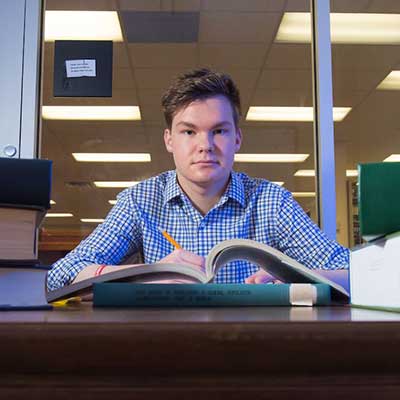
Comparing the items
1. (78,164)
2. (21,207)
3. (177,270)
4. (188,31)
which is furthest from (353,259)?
(78,164)

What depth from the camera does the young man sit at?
1415 mm

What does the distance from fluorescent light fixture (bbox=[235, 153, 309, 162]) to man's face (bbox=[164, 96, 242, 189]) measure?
4.53 meters

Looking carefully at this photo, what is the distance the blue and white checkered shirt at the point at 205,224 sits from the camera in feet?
4.68

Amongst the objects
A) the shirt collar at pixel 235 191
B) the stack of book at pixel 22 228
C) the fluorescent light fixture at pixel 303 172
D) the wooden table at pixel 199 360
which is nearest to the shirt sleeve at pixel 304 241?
the shirt collar at pixel 235 191

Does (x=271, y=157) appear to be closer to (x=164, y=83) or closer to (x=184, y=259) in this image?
(x=164, y=83)

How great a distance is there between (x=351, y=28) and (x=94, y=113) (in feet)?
7.56

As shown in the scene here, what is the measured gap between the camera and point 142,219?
147 centimetres

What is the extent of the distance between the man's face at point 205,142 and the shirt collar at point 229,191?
0.02 metres

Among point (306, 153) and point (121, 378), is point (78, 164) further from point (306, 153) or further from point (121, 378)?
point (121, 378)

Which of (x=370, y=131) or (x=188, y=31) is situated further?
(x=370, y=131)

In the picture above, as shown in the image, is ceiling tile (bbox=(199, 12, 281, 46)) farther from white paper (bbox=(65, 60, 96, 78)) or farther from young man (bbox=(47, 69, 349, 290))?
young man (bbox=(47, 69, 349, 290))

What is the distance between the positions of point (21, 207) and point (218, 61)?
3734 millimetres

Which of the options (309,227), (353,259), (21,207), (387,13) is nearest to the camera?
(21,207)

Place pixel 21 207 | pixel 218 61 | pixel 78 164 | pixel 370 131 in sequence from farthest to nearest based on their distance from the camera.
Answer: pixel 78 164, pixel 370 131, pixel 218 61, pixel 21 207
